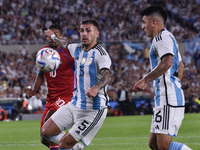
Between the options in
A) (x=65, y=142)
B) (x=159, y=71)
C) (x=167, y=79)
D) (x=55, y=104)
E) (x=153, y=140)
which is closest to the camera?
(x=159, y=71)

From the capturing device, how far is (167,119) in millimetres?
4805

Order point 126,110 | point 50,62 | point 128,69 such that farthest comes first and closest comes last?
point 128,69 < point 126,110 < point 50,62

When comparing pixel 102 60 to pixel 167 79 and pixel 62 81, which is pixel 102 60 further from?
pixel 62 81

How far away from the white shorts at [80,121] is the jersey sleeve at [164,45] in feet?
4.86

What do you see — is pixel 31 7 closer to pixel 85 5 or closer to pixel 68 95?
pixel 85 5

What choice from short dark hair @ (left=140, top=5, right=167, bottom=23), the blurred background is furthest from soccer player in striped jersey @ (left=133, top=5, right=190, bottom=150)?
the blurred background

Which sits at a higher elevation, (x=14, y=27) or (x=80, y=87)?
(x=14, y=27)

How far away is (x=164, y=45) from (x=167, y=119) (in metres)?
0.93

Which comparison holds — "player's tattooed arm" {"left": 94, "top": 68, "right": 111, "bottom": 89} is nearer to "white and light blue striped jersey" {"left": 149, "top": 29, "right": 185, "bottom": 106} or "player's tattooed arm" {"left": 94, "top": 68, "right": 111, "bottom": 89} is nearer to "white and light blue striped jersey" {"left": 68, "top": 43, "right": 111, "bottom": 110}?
"white and light blue striped jersey" {"left": 68, "top": 43, "right": 111, "bottom": 110}

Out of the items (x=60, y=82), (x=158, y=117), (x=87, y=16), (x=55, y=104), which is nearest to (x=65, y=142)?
(x=158, y=117)

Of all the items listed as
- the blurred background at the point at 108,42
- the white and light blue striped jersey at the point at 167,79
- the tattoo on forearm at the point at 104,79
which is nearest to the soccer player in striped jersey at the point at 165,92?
the white and light blue striped jersey at the point at 167,79

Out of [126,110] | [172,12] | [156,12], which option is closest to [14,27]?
[126,110]

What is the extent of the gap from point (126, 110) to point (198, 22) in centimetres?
1145

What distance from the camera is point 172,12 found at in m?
30.3
